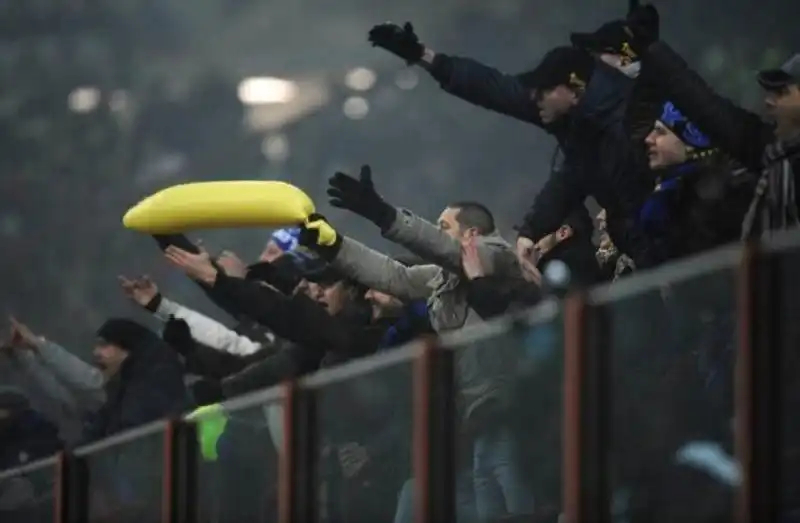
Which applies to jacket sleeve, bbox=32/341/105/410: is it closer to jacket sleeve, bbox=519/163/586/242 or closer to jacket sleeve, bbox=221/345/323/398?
jacket sleeve, bbox=221/345/323/398

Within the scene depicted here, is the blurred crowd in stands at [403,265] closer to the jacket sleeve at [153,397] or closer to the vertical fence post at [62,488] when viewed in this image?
the jacket sleeve at [153,397]

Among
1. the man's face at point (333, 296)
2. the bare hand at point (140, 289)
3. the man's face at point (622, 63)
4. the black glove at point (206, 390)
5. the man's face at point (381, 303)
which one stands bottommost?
the black glove at point (206, 390)

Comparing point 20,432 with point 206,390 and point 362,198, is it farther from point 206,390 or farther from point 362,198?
point 362,198

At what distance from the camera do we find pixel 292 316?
20.0 ft

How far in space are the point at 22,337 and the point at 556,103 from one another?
2.60 m

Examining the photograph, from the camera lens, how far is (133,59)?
23.5ft

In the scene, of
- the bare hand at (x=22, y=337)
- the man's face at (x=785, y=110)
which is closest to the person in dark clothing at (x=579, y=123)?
the man's face at (x=785, y=110)

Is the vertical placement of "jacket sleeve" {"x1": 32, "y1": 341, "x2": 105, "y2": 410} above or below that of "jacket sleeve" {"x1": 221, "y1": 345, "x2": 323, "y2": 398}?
above

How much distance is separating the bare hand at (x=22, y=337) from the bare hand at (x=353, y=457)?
12.1 ft

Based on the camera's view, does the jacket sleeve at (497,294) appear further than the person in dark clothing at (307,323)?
No

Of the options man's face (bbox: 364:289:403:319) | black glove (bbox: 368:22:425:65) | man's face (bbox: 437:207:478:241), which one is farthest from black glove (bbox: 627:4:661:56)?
man's face (bbox: 364:289:403:319)

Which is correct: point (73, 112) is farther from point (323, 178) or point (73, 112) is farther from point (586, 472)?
point (586, 472)

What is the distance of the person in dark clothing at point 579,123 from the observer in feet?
17.3

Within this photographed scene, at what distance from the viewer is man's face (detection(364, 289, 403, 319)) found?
5734 mm
